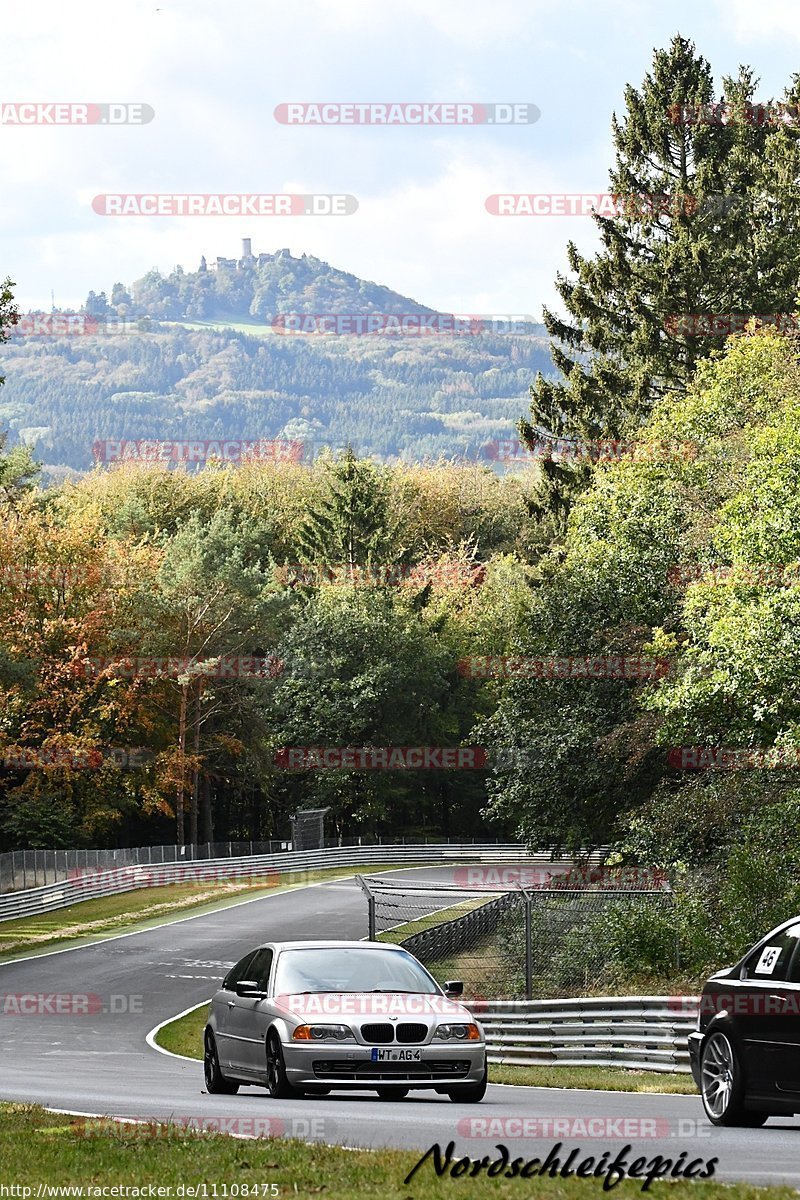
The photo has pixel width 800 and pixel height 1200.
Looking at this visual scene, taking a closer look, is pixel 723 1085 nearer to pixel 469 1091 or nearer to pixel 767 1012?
pixel 767 1012

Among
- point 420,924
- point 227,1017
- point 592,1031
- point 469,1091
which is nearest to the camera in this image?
point 469,1091

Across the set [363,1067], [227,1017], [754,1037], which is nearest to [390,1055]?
[363,1067]

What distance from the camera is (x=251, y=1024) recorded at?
15.0m

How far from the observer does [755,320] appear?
4947 centimetres

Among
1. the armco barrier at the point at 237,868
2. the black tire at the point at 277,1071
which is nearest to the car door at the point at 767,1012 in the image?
the black tire at the point at 277,1071

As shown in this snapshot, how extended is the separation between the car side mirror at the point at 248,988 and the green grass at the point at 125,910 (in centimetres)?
2800

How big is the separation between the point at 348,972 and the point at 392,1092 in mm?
1131

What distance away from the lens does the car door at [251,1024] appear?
48.6 ft

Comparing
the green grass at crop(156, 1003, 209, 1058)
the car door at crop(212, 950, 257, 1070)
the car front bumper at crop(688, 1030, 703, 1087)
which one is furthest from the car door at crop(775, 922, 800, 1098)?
the green grass at crop(156, 1003, 209, 1058)

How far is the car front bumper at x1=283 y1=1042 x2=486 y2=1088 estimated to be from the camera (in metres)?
14.1

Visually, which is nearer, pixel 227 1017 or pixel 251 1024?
pixel 251 1024

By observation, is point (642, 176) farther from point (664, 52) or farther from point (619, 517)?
point (619, 517)

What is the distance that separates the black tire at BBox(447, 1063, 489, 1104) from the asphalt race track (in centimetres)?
15

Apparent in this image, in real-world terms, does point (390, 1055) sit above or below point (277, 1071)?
above
